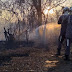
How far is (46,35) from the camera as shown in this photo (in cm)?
1126

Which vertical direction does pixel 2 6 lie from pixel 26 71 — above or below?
above

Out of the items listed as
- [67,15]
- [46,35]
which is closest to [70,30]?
[67,15]

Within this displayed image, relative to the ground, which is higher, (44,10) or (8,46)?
(44,10)

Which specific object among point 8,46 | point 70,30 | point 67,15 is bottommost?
point 8,46

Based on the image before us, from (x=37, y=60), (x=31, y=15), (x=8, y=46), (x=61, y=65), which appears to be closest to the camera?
(x=61, y=65)

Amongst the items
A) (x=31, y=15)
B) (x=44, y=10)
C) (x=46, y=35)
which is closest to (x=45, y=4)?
(x=44, y=10)

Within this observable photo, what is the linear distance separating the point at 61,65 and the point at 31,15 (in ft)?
22.8

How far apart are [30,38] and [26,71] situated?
21.2 feet

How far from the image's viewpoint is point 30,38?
11.3m

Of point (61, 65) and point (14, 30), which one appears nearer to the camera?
point (61, 65)

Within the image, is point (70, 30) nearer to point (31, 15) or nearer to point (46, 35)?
point (46, 35)

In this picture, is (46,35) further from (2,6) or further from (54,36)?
(2,6)

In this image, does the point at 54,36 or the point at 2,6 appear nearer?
the point at 54,36

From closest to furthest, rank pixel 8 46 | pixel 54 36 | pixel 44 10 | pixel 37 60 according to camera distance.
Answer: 1. pixel 37 60
2. pixel 8 46
3. pixel 54 36
4. pixel 44 10
